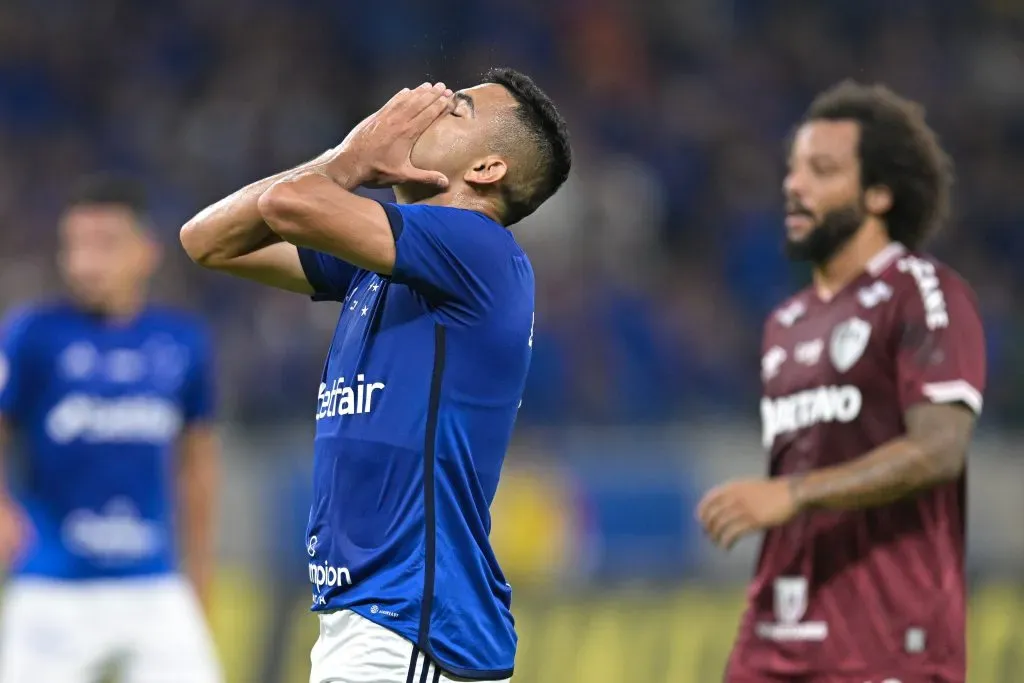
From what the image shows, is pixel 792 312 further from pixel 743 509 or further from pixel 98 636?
pixel 98 636

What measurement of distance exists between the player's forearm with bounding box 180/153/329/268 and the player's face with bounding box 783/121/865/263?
1.75 meters

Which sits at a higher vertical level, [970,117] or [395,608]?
[970,117]

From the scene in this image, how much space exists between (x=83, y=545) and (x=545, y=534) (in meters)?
4.92

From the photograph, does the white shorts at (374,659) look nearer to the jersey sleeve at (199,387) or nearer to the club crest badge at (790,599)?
the club crest badge at (790,599)

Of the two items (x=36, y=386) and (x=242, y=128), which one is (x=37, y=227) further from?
(x=36, y=386)

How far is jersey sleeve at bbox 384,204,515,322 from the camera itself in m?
3.56

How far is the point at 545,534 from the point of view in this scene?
1108 centimetres

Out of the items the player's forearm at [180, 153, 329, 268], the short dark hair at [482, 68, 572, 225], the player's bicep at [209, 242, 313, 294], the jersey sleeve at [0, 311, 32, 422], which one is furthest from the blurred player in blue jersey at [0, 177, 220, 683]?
the short dark hair at [482, 68, 572, 225]

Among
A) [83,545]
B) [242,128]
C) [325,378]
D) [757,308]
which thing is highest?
[242,128]

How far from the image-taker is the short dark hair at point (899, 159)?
5020mm

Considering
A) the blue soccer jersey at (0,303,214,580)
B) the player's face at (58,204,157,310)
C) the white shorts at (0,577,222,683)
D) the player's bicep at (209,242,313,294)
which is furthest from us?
the player's face at (58,204,157,310)

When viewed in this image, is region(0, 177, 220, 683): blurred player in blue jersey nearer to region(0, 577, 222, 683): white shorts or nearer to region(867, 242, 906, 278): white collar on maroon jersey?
region(0, 577, 222, 683): white shorts

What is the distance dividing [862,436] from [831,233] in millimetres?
661

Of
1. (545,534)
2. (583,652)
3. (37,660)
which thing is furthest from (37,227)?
(37,660)
